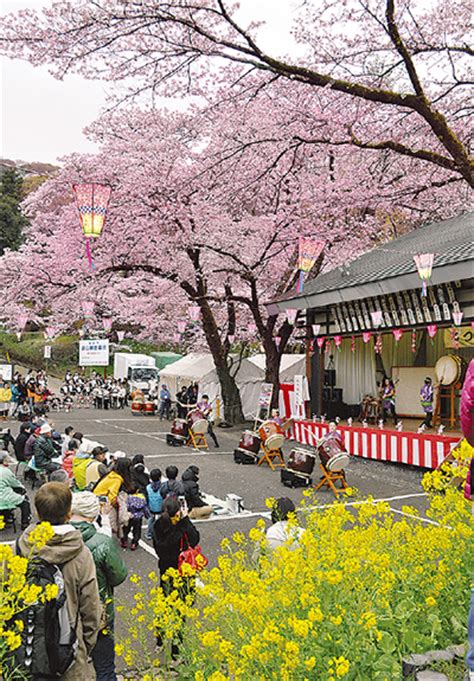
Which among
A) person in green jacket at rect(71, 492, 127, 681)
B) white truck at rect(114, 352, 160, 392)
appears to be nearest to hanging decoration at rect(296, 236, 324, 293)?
person in green jacket at rect(71, 492, 127, 681)

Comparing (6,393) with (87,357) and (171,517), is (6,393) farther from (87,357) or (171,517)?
(171,517)

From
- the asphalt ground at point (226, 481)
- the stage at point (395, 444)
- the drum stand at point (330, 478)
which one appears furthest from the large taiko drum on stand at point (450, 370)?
the drum stand at point (330, 478)

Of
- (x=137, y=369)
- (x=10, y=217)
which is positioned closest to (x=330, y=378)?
(x=137, y=369)

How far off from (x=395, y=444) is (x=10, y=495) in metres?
8.16

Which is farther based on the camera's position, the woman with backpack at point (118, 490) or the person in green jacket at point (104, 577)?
the woman with backpack at point (118, 490)

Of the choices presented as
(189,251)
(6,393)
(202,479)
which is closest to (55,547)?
(202,479)

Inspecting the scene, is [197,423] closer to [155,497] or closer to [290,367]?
[155,497]

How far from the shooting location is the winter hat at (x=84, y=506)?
3982 millimetres

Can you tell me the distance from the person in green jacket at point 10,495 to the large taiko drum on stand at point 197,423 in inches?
293

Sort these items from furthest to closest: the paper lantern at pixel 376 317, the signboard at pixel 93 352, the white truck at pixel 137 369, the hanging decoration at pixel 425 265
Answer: the white truck at pixel 137 369, the signboard at pixel 93 352, the paper lantern at pixel 376 317, the hanging decoration at pixel 425 265

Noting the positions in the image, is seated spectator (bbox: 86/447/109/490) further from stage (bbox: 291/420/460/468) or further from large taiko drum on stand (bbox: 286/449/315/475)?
stage (bbox: 291/420/460/468)

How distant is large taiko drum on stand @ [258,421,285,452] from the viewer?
42.4ft

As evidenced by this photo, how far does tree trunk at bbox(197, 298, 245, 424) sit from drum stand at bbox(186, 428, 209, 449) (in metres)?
4.10

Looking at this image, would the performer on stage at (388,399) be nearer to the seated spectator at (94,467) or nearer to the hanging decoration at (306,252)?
the hanging decoration at (306,252)
